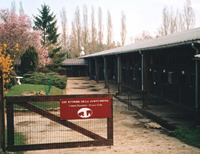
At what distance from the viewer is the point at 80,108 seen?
608cm

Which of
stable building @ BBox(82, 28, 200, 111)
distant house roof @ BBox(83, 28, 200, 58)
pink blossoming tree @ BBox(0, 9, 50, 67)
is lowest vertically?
stable building @ BBox(82, 28, 200, 111)

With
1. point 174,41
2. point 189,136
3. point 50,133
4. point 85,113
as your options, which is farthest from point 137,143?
point 174,41

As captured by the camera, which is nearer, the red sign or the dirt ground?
the red sign

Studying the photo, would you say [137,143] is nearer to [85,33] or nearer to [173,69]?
[173,69]

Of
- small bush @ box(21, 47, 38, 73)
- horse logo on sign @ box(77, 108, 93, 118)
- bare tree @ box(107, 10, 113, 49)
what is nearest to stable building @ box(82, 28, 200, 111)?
horse logo on sign @ box(77, 108, 93, 118)

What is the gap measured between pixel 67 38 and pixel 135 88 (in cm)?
4640

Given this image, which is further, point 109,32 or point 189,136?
point 109,32

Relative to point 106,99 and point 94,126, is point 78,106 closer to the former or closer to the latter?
point 106,99

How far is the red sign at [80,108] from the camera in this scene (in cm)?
605

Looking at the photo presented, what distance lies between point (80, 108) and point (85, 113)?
0.17 meters

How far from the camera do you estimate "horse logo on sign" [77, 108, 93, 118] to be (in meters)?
6.08

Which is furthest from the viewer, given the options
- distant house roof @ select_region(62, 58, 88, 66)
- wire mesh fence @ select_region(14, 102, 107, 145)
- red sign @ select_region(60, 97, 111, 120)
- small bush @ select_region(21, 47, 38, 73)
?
distant house roof @ select_region(62, 58, 88, 66)

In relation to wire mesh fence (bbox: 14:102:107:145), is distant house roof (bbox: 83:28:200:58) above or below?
above

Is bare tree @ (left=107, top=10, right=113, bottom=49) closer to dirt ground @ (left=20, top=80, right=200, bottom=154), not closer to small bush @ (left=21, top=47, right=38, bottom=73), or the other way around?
small bush @ (left=21, top=47, right=38, bottom=73)
